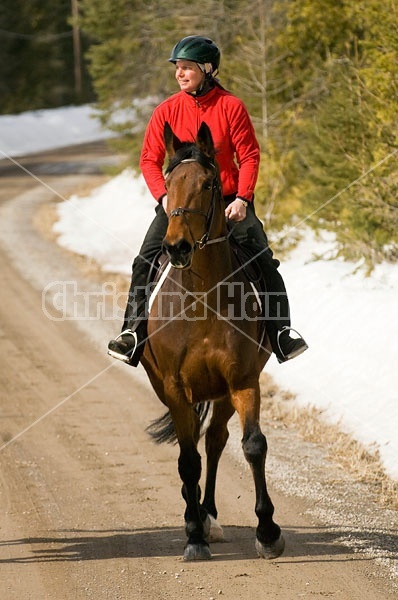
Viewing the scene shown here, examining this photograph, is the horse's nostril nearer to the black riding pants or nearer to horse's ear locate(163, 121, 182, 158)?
horse's ear locate(163, 121, 182, 158)

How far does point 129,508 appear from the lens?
7.80 m

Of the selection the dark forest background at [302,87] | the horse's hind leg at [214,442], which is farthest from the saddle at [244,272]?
the dark forest background at [302,87]

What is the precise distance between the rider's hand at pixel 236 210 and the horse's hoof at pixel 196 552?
243 cm

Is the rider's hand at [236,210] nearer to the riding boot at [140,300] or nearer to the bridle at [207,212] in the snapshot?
the bridle at [207,212]

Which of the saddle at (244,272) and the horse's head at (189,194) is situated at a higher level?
the horse's head at (189,194)

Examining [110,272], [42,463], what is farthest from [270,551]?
[110,272]

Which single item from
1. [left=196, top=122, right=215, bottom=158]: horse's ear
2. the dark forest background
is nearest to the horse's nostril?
[left=196, top=122, right=215, bottom=158]: horse's ear

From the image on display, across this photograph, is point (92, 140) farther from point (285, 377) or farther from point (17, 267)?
point (285, 377)

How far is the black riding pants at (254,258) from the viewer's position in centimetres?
739

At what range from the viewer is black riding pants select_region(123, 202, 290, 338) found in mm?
7391

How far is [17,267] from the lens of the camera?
64.7ft

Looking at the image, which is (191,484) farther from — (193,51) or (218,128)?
(193,51)

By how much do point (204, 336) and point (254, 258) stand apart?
1010mm

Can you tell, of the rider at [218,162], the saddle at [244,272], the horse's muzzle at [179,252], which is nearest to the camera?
the horse's muzzle at [179,252]
